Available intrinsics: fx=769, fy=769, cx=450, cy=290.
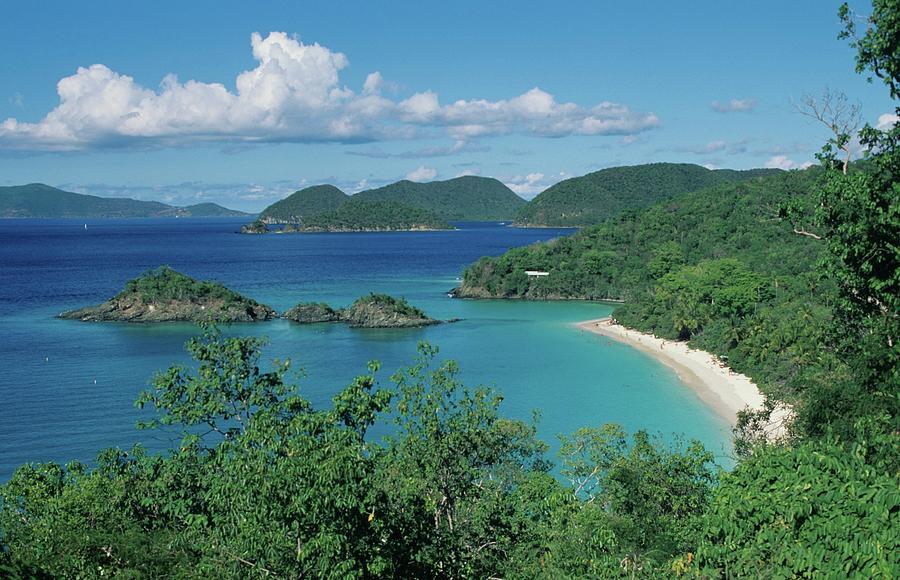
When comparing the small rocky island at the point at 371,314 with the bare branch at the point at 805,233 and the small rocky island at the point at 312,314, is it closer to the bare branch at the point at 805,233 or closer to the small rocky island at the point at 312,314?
the small rocky island at the point at 312,314

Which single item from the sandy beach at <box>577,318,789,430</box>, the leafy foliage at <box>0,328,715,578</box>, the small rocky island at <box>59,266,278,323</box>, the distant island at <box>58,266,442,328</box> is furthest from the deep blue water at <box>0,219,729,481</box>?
the leafy foliage at <box>0,328,715,578</box>

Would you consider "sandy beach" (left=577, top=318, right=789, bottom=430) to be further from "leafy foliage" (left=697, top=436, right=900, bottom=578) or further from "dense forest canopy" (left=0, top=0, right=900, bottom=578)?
"leafy foliage" (left=697, top=436, right=900, bottom=578)

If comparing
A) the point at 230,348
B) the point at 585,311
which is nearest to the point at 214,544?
the point at 230,348

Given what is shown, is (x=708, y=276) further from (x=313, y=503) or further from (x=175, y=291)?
(x=313, y=503)

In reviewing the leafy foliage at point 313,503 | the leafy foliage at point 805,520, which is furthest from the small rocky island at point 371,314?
the leafy foliage at point 805,520

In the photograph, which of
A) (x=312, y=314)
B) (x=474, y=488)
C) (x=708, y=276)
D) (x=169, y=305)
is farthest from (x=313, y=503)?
(x=169, y=305)

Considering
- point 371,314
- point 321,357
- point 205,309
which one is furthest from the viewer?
point 205,309
